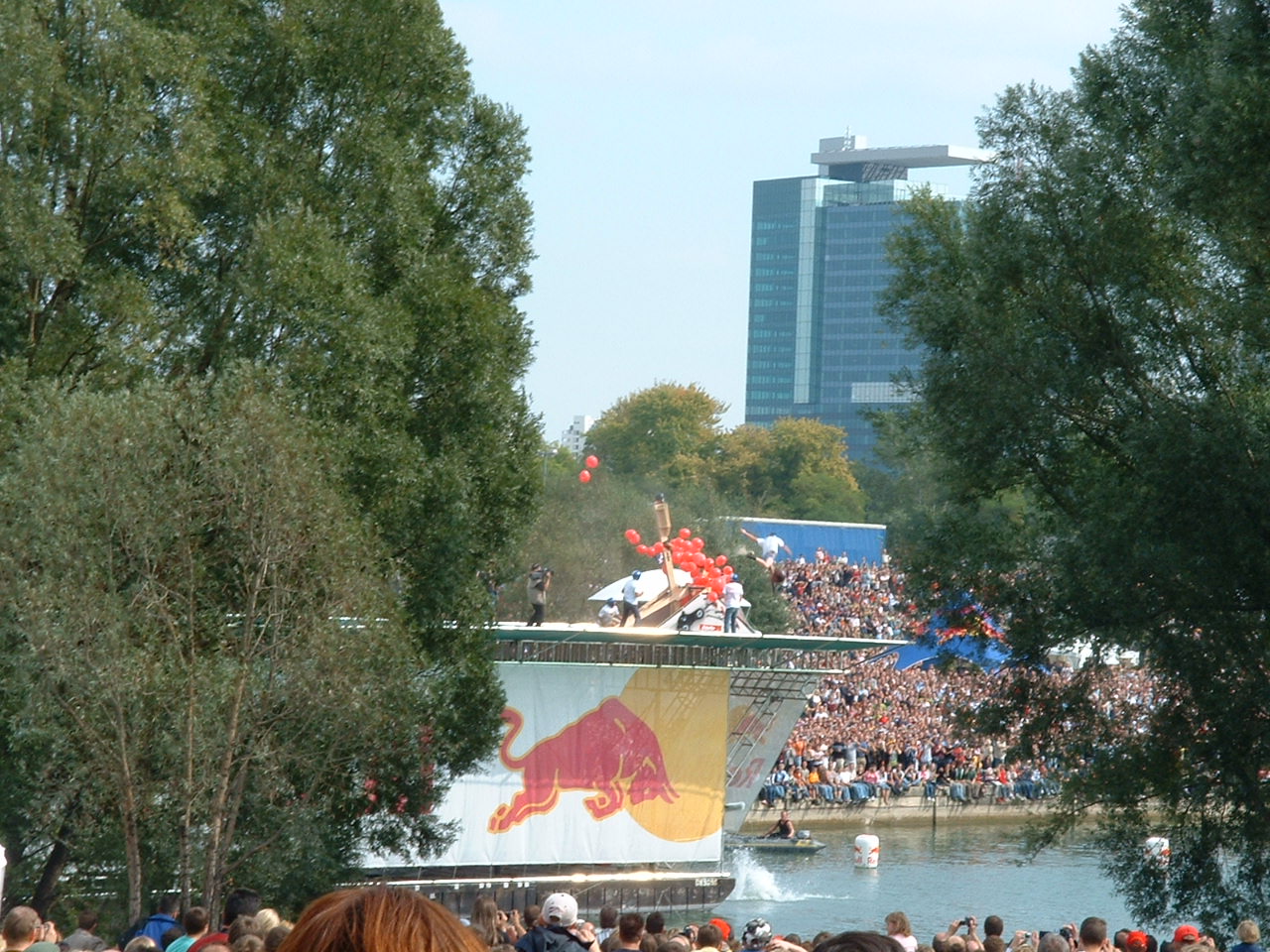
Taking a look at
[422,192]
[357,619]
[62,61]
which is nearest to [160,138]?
[62,61]

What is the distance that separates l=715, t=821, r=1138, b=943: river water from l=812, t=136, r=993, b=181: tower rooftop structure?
523 feet

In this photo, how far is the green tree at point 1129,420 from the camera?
15141mm

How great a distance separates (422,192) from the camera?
66.6ft

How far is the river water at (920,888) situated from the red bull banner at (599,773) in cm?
223

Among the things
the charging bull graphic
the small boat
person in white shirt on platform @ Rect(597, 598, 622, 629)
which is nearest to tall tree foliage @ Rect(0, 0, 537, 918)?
the charging bull graphic

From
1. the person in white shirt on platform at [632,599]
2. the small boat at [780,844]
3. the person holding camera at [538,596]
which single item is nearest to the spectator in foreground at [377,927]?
the person holding camera at [538,596]

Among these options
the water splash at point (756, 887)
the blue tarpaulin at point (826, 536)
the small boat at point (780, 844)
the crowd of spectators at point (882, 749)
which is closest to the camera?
the water splash at point (756, 887)

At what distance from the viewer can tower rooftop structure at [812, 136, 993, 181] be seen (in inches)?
7707

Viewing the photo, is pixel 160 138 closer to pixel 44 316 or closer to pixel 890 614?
pixel 44 316

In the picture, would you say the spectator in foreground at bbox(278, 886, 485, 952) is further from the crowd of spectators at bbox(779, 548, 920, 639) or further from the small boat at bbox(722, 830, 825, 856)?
the crowd of spectators at bbox(779, 548, 920, 639)

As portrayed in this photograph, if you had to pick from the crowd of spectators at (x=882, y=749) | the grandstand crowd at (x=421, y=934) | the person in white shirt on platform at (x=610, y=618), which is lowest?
the crowd of spectators at (x=882, y=749)

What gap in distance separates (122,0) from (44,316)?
12.1 feet

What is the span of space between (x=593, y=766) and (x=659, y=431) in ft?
233

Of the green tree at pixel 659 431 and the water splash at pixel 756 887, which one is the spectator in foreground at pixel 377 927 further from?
the green tree at pixel 659 431
